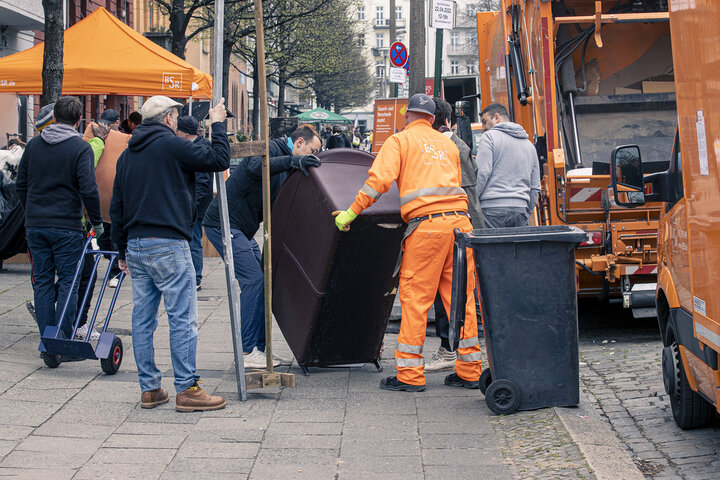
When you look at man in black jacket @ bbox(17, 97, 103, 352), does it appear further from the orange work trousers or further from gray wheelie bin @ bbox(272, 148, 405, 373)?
the orange work trousers

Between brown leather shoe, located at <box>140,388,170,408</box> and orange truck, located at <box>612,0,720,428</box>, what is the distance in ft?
9.22

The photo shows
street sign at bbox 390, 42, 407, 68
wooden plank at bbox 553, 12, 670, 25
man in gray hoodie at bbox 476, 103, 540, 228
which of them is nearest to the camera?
Result: man in gray hoodie at bbox 476, 103, 540, 228

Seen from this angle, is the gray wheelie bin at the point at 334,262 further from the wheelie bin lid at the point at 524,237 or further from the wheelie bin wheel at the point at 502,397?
the wheelie bin wheel at the point at 502,397

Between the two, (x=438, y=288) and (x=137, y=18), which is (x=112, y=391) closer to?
(x=438, y=288)

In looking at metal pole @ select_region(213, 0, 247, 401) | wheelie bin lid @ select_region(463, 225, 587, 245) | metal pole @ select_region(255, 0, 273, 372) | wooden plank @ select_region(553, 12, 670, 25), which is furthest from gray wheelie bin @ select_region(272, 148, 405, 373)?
wooden plank @ select_region(553, 12, 670, 25)

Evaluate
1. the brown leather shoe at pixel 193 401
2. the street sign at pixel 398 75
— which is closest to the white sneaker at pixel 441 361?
the brown leather shoe at pixel 193 401

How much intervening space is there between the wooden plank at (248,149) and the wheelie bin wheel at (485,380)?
185cm

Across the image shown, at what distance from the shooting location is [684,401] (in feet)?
16.6

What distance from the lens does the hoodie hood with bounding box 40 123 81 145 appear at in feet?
20.9

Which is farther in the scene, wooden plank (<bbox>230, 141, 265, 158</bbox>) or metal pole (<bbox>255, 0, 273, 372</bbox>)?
wooden plank (<bbox>230, 141, 265, 158</bbox>)

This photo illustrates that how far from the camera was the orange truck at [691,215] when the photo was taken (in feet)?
12.7

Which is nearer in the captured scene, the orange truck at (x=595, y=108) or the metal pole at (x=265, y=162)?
the metal pole at (x=265, y=162)

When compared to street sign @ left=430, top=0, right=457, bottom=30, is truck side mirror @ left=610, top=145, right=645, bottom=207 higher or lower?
lower

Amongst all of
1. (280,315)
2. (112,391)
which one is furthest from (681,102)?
(112,391)
